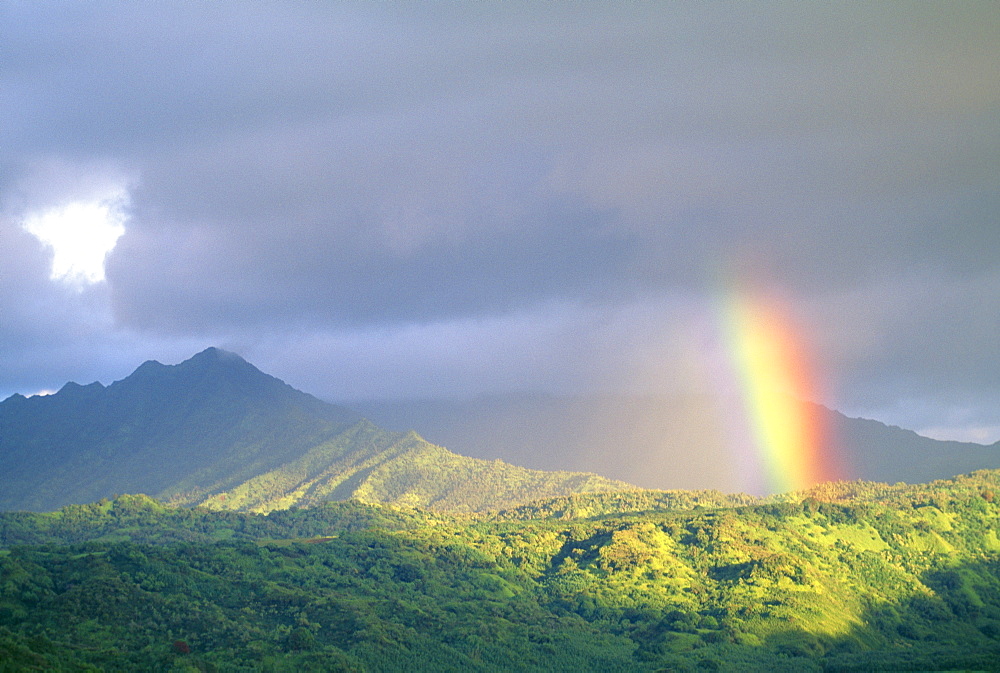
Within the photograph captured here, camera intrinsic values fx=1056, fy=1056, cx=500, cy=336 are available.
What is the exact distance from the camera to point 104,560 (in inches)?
7461

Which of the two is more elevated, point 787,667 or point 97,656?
point 787,667

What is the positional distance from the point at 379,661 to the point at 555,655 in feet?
114

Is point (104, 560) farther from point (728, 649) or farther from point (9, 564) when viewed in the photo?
point (728, 649)

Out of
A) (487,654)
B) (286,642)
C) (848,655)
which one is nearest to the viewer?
(286,642)

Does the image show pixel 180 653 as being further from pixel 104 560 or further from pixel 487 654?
pixel 487 654

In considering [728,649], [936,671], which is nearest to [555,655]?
[728,649]

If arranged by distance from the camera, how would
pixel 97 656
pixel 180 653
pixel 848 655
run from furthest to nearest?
pixel 848 655 → pixel 180 653 → pixel 97 656

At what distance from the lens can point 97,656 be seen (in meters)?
144

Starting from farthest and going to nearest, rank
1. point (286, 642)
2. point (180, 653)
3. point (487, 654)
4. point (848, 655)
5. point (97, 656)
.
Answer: point (848, 655) < point (487, 654) < point (286, 642) < point (180, 653) < point (97, 656)

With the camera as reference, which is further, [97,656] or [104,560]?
[104,560]

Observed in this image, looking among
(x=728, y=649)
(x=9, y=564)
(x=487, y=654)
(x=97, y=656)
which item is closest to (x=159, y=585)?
(x=9, y=564)

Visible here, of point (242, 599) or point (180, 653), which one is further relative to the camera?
point (242, 599)

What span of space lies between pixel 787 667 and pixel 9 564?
441 ft

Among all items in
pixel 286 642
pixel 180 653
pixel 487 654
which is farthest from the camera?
pixel 487 654
